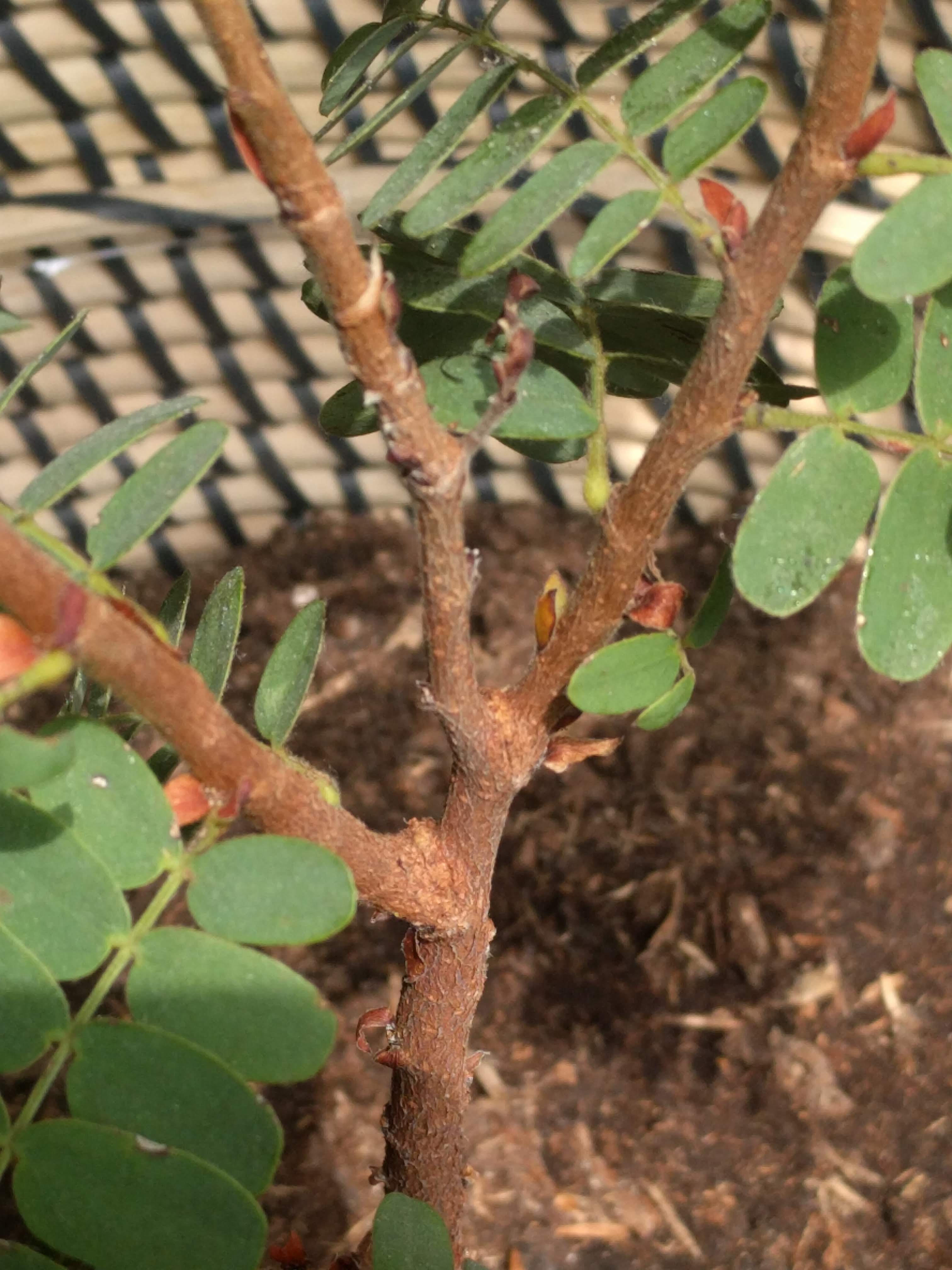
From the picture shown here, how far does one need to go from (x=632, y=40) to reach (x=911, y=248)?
0.16 metres

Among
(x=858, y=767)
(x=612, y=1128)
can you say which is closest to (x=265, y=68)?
(x=612, y=1128)

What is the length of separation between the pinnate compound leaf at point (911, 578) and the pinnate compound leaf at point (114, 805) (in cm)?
27

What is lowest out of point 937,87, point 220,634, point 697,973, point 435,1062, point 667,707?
point 697,973

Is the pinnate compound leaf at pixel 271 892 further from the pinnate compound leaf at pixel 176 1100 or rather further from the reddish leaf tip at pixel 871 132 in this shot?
the reddish leaf tip at pixel 871 132

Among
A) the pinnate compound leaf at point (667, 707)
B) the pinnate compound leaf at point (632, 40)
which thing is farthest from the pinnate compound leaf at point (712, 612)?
the pinnate compound leaf at point (632, 40)

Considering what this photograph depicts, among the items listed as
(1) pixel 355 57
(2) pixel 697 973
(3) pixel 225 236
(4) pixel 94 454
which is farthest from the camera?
(3) pixel 225 236

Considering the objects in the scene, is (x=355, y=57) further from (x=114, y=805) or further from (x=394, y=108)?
(x=114, y=805)

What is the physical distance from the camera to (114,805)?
435 mm

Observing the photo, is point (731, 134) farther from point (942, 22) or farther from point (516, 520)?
point (516, 520)

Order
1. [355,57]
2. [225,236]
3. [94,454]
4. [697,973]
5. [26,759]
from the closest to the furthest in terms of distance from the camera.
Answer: [26,759]
[94,454]
[355,57]
[697,973]
[225,236]

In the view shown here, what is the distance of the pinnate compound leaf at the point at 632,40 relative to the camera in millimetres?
480

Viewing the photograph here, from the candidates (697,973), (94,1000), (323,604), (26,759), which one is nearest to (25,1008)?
(94,1000)

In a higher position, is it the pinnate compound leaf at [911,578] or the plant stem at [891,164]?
the plant stem at [891,164]

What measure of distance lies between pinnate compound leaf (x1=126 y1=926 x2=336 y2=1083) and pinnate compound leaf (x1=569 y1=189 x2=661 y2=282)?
274 mm
